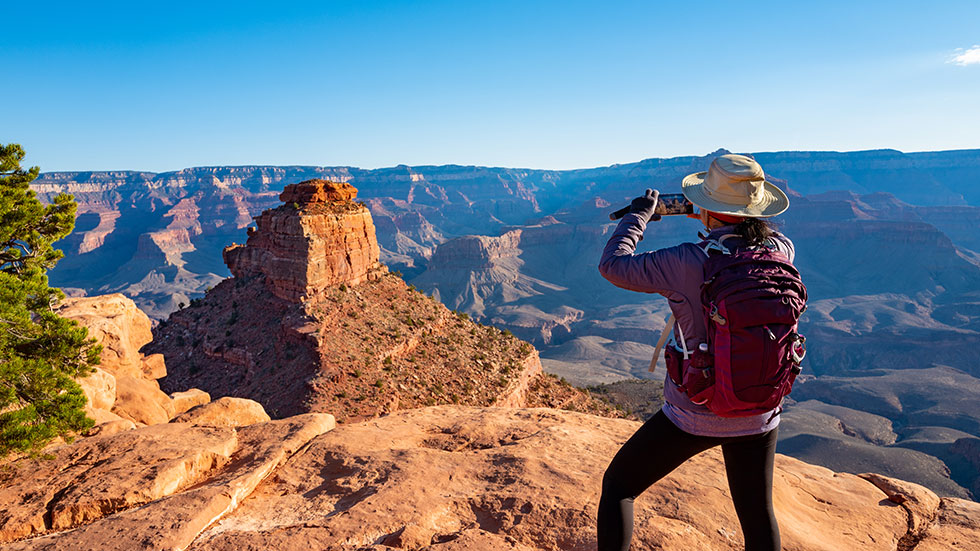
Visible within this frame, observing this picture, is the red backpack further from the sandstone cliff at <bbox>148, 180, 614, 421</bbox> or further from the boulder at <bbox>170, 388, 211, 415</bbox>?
the sandstone cliff at <bbox>148, 180, 614, 421</bbox>

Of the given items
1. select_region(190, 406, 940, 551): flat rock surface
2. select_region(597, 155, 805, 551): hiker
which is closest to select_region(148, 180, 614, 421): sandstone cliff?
select_region(190, 406, 940, 551): flat rock surface

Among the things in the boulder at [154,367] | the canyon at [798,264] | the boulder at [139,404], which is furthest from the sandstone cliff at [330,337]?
the boulder at [139,404]

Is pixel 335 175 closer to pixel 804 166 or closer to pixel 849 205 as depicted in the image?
pixel 849 205

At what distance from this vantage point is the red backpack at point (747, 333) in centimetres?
248

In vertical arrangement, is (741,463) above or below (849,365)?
above

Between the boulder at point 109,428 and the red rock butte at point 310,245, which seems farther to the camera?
the red rock butte at point 310,245

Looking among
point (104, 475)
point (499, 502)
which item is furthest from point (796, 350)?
point (104, 475)

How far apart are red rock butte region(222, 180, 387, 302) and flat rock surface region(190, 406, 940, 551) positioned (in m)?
16.2

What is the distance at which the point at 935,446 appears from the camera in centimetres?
3800

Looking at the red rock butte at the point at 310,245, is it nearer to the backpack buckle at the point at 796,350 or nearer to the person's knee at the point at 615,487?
the person's knee at the point at 615,487

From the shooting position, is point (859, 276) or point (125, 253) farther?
point (125, 253)

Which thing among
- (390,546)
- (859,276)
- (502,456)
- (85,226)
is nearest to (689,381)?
(390,546)

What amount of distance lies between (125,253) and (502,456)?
6530 inches

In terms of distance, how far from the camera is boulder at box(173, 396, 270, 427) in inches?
315
